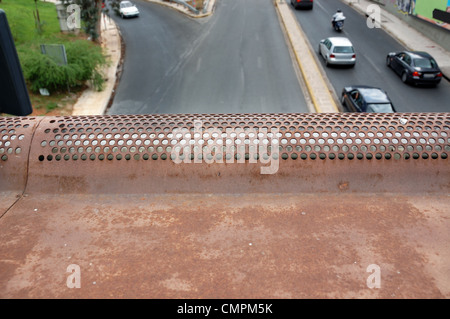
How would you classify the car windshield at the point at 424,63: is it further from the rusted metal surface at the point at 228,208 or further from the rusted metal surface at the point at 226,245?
the rusted metal surface at the point at 226,245

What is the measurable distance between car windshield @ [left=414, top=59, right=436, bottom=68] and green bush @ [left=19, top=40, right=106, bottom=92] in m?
16.6

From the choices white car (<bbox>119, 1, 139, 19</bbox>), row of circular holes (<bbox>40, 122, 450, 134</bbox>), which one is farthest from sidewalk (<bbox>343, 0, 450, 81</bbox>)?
white car (<bbox>119, 1, 139, 19</bbox>)

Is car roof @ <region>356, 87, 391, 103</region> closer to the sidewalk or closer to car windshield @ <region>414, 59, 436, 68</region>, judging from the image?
car windshield @ <region>414, 59, 436, 68</region>

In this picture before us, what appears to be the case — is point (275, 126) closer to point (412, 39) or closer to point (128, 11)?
point (412, 39)

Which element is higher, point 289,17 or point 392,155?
point 392,155

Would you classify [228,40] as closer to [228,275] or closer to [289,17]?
[289,17]

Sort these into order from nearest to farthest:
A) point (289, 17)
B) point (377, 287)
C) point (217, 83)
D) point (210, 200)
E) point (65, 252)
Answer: point (377, 287), point (65, 252), point (210, 200), point (217, 83), point (289, 17)

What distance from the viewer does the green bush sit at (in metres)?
17.8

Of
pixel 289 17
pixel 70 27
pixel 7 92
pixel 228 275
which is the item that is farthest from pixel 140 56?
pixel 228 275

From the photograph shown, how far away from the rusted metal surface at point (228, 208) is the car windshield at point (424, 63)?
14.1 m

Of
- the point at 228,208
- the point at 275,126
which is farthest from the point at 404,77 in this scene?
the point at 228,208

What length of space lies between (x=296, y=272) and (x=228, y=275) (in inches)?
31.9

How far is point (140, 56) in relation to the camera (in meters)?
25.2

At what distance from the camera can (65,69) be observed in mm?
18156
